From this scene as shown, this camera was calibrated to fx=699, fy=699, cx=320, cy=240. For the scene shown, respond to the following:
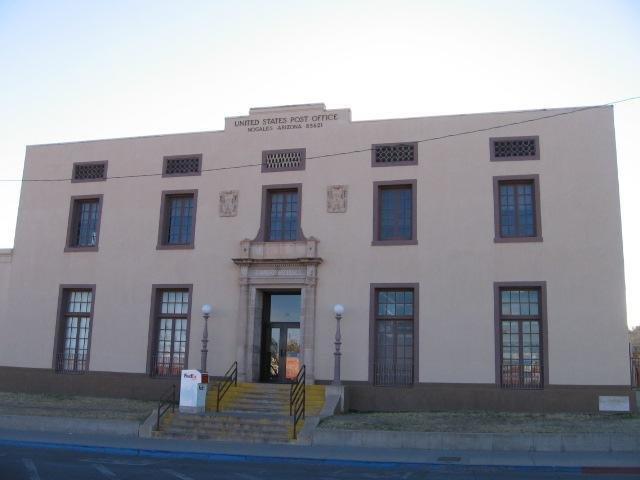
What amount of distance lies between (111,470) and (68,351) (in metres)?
11.7

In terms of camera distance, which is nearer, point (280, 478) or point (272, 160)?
point (280, 478)

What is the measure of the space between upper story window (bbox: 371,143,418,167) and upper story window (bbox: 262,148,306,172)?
7.84 feet

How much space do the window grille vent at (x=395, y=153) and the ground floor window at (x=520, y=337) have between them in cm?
504

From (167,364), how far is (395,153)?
10118 mm

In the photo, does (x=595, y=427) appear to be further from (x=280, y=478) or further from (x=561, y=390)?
(x=280, y=478)

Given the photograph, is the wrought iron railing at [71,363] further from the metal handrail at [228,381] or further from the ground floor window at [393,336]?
the ground floor window at [393,336]

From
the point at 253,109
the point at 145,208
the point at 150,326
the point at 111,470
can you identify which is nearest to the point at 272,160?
the point at 253,109

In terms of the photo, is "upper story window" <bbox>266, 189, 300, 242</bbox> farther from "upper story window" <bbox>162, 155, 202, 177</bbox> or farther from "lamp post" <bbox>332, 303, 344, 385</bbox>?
"lamp post" <bbox>332, 303, 344, 385</bbox>

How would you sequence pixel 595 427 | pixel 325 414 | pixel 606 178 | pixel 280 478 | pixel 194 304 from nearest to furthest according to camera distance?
pixel 280 478 → pixel 595 427 → pixel 325 414 → pixel 606 178 → pixel 194 304

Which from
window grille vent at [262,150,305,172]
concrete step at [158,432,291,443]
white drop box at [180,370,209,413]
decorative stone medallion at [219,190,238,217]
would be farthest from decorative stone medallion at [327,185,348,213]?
concrete step at [158,432,291,443]

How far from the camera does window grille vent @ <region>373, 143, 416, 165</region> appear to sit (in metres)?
22.1

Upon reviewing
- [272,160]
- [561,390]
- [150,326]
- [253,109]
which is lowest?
[561,390]

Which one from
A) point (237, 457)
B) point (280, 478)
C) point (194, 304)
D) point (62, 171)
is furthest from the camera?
point (62, 171)

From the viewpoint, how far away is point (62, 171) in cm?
2553
